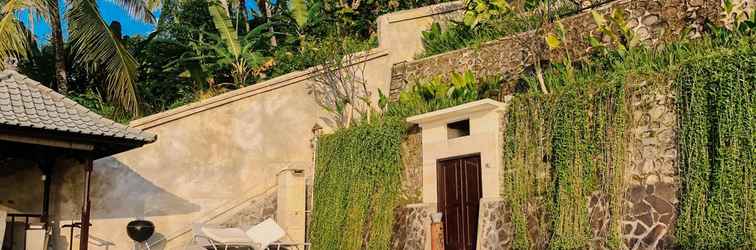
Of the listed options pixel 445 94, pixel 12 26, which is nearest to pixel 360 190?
pixel 445 94

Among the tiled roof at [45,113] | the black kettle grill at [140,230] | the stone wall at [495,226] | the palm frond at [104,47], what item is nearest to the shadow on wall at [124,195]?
the black kettle grill at [140,230]

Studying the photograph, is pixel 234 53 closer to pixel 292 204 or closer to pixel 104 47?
pixel 104 47

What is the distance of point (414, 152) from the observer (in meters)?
12.9

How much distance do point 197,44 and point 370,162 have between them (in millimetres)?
7726

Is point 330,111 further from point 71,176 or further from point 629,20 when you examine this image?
point 629,20

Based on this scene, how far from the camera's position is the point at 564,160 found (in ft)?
33.4

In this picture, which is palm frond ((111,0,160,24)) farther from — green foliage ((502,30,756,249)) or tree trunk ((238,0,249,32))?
green foliage ((502,30,756,249))

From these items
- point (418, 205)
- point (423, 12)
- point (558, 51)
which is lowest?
point (418, 205)

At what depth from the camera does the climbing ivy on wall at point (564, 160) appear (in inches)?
384

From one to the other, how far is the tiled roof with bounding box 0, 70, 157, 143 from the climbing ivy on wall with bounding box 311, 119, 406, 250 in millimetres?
3938

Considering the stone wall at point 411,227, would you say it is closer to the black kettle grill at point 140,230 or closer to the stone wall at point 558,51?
the stone wall at point 558,51

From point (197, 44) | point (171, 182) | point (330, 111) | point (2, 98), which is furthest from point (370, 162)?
point (197, 44)

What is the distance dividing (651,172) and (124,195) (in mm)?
8612

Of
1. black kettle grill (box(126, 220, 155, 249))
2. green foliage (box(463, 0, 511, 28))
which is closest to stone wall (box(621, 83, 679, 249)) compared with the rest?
green foliage (box(463, 0, 511, 28))
